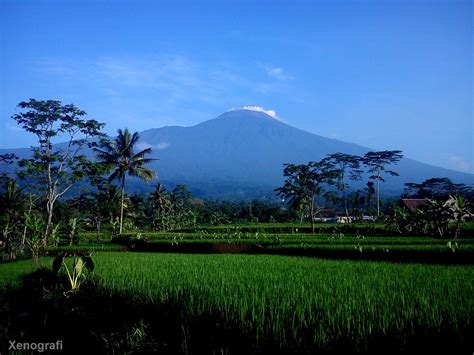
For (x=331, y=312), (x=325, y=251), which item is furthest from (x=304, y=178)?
(x=331, y=312)

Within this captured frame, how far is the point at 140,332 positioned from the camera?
4262 millimetres

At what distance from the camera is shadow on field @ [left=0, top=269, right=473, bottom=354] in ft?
9.25

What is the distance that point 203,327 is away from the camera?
3.89m

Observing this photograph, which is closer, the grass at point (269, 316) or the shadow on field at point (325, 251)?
the grass at point (269, 316)

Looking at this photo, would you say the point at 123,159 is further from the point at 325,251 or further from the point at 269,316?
the point at 269,316

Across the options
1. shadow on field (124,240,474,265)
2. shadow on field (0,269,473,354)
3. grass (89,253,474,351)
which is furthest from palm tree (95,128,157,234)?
grass (89,253,474,351)

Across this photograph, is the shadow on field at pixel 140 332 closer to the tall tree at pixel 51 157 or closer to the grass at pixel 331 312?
the grass at pixel 331 312

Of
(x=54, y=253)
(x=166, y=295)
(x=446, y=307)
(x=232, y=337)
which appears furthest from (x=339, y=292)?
(x=54, y=253)

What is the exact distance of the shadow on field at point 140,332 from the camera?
282 cm

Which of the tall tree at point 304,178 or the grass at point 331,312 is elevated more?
the tall tree at point 304,178

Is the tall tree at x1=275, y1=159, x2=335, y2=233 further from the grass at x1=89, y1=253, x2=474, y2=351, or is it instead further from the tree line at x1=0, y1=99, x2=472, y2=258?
the grass at x1=89, y1=253, x2=474, y2=351

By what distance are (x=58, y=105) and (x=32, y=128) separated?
6.39 ft

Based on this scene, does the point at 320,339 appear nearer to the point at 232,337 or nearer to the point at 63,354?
the point at 232,337

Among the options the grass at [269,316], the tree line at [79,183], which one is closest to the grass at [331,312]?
the grass at [269,316]
